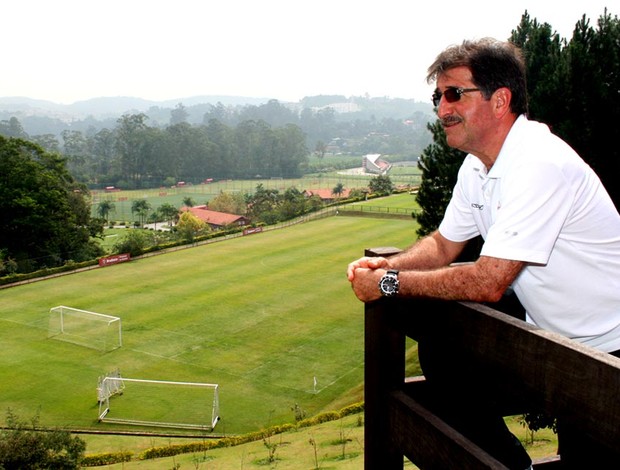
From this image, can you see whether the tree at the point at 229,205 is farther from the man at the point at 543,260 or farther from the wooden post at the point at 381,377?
the man at the point at 543,260

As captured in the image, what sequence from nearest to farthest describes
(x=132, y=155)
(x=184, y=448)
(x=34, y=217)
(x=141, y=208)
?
(x=184, y=448)
(x=34, y=217)
(x=141, y=208)
(x=132, y=155)

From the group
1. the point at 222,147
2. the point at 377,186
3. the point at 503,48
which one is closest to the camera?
the point at 503,48

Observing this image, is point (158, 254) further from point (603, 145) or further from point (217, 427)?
point (603, 145)

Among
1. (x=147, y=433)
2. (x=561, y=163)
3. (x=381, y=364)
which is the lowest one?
(x=147, y=433)

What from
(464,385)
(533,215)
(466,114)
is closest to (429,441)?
(464,385)

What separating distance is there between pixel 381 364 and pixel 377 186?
7635cm

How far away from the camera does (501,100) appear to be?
2.18 m

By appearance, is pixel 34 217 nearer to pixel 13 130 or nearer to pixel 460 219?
pixel 460 219

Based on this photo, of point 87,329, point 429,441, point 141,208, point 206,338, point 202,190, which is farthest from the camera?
point 202,190

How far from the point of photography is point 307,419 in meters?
16.4

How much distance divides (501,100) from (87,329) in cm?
2606

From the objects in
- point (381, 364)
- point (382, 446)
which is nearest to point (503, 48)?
point (381, 364)

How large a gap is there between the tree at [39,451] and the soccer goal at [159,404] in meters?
6.41

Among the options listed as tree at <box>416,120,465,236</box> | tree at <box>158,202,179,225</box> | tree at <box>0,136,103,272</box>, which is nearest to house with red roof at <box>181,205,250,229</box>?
tree at <box>158,202,179,225</box>
